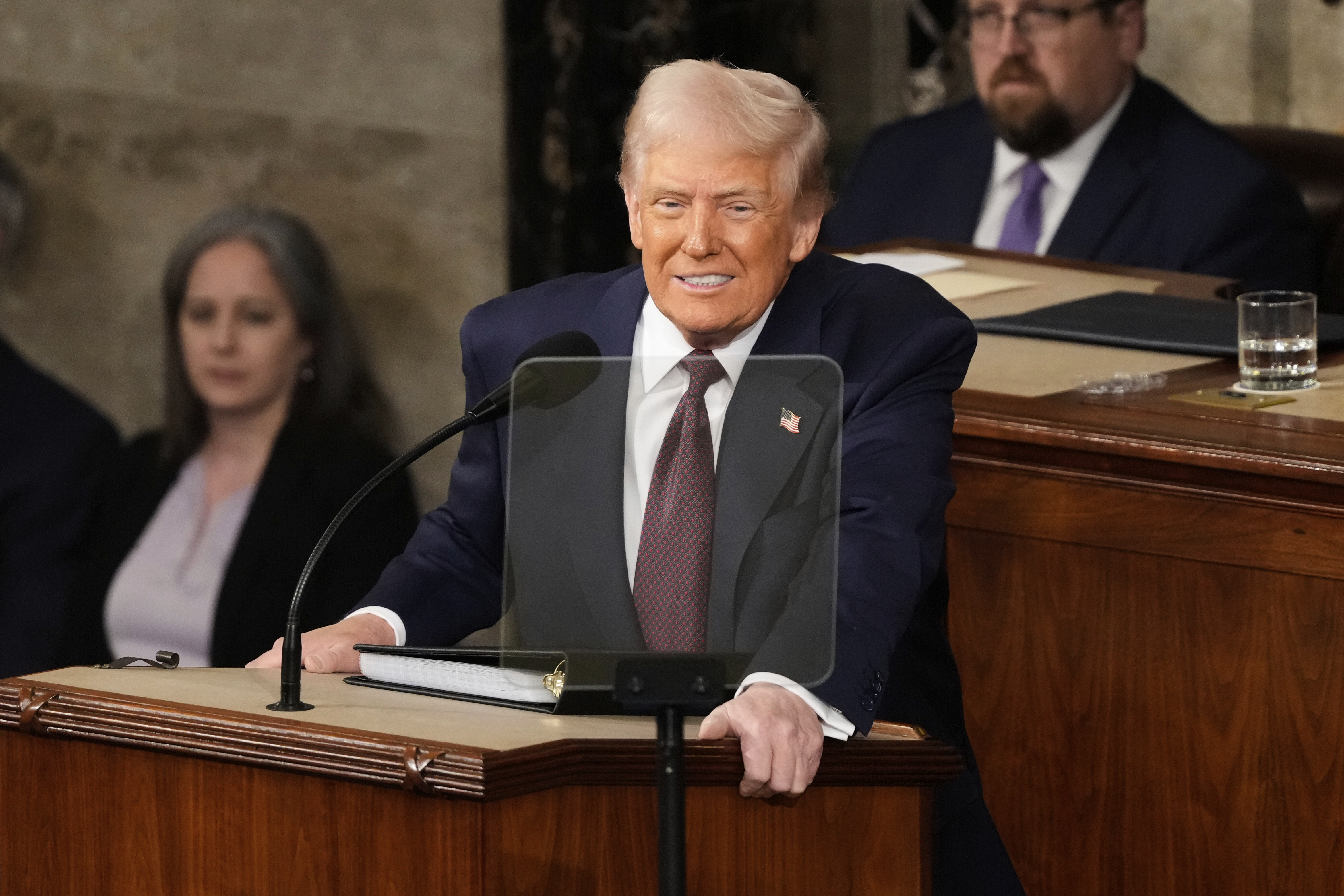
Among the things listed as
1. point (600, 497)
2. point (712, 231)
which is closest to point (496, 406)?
point (600, 497)

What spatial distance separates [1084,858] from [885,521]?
739mm

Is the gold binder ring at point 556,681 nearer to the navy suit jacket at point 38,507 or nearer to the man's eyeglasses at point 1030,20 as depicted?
the navy suit jacket at point 38,507

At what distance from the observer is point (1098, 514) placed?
240 cm

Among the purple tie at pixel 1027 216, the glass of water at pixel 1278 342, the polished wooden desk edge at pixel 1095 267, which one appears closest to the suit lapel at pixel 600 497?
the glass of water at pixel 1278 342

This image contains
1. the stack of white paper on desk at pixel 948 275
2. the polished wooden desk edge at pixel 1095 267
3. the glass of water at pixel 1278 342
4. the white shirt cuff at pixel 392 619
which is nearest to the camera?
the white shirt cuff at pixel 392 619

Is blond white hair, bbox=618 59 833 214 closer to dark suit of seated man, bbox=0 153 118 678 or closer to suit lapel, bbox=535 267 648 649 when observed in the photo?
suit lapel, bbox=535 267 648 649

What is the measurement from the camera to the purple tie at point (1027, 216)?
411 cm

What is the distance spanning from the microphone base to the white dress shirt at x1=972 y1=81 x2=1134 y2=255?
264cm

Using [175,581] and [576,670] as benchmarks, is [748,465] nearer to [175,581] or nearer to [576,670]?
[576,670]

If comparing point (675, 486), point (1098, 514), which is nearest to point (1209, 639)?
point (1098, 514)

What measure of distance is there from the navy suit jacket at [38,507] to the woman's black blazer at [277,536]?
0.13ft

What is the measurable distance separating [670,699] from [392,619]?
63 centimetres

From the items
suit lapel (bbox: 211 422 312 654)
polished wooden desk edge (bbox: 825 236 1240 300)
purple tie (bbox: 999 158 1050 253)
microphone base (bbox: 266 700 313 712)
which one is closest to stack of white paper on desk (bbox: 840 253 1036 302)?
polished wooden desk edge (bbox: 825 236 1240 300)

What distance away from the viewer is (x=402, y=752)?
5.00ft
